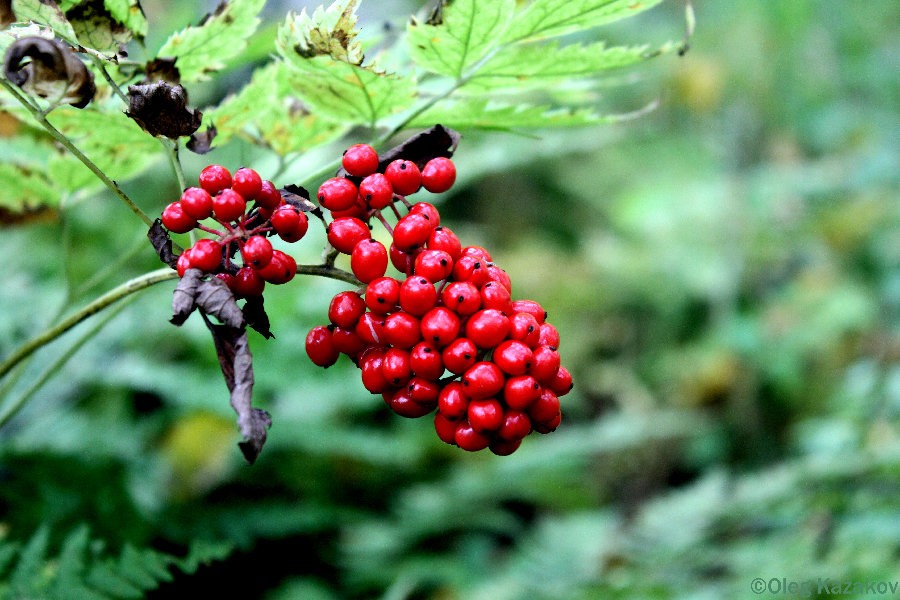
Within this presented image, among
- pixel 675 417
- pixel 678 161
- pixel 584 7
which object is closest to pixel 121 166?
pixel 584 7

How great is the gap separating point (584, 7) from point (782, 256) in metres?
4.73

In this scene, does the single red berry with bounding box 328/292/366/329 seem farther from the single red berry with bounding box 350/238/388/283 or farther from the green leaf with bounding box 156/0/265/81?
the green leaf with bounding box 156/0/265/81

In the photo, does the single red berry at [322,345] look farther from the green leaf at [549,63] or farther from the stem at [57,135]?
the green leaf at [549,63]

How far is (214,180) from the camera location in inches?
30.0

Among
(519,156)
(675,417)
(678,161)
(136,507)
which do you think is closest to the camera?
(136,507)

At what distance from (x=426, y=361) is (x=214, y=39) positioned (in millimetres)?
552

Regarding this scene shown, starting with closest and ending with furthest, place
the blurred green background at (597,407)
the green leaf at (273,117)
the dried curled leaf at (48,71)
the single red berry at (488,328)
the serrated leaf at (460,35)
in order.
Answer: the dried curled leaf at (48,71), the single red berry at (488,328), the serrated leaf at (460,35), the green leaf at (273,117), the blurred green background at (597,407)

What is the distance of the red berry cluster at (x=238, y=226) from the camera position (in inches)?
27.9

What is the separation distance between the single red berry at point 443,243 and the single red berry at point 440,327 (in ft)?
0.26

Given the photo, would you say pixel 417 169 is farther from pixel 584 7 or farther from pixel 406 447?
pixel 406 447

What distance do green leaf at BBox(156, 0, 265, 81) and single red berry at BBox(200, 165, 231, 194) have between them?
0.21m

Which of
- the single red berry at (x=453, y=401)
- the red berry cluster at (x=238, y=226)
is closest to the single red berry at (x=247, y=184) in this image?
the red berry cluster at (x=238, y=226)

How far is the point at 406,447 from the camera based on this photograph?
108 inches

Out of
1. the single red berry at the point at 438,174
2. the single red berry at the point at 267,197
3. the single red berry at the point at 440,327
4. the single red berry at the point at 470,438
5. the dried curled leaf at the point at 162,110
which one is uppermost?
the single red berry at the point at 438,174
